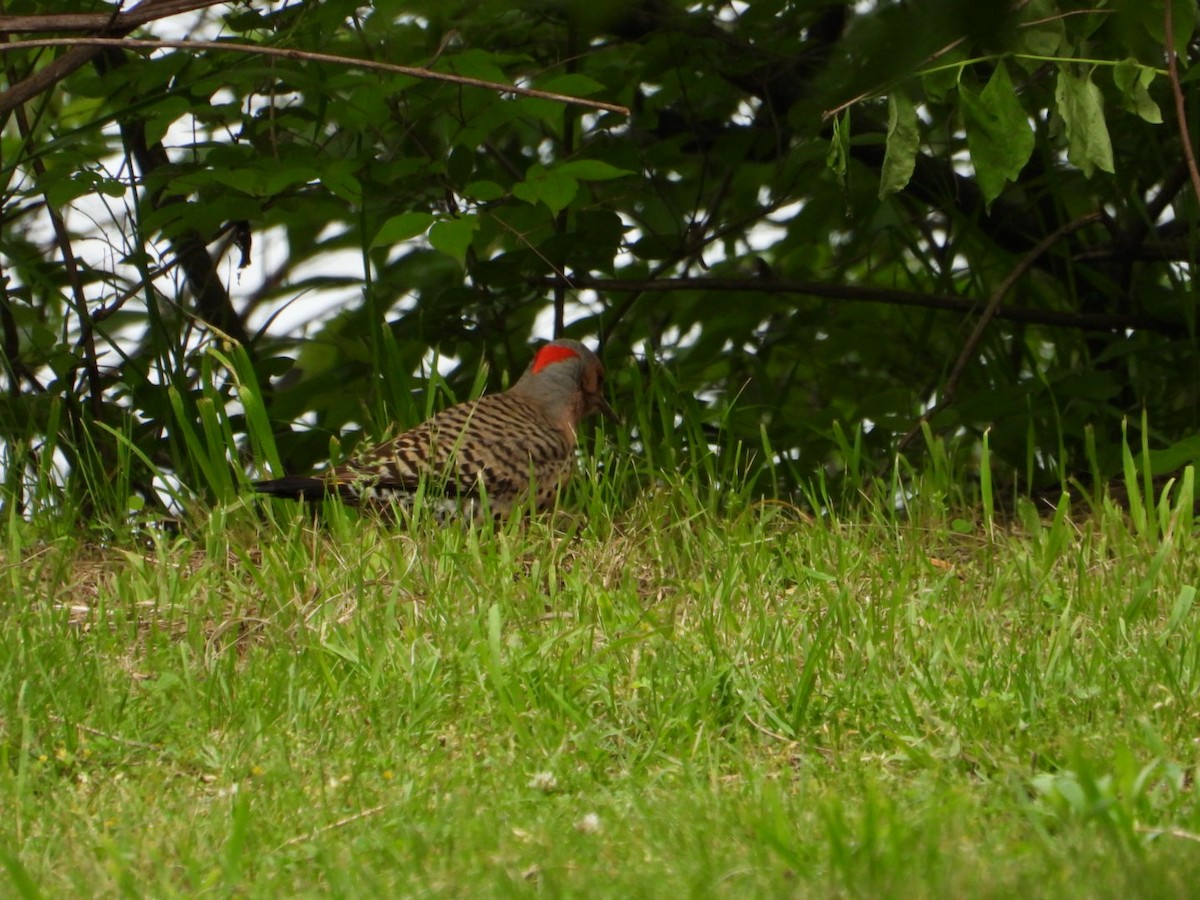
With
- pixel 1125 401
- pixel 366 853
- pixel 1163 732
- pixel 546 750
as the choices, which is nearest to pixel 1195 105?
pixel 1125 401

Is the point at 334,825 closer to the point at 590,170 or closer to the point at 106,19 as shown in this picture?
the point at 106,19

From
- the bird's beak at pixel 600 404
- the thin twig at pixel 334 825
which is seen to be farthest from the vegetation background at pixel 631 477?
the bird's beak at pixel 600 404

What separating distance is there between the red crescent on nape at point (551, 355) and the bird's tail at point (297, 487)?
142 centimetres

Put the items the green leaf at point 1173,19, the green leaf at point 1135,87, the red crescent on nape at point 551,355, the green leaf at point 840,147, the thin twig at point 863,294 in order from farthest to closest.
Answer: the red crescent on nape at point 551,355 → the thin twig at point 863,294 → the green leaf at point 1135,87 → the green leaf at point 840,147 → the green leaf at point 1173,19

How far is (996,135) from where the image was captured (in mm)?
3479

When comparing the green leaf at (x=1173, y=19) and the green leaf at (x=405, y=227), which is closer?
the green leaf at (x=1173, y=19)

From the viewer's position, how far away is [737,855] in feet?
8.74

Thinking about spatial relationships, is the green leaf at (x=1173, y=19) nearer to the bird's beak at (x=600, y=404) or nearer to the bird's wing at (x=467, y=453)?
the bird's wing at (x=467, y=453)

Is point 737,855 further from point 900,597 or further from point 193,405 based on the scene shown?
point 193,405

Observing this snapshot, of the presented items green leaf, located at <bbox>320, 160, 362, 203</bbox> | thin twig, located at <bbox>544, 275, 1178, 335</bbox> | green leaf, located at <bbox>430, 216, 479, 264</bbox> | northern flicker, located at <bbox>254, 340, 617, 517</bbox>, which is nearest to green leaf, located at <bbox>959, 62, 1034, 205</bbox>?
green leaf, located at <bbox>430, 216, 479, 264</bbox>

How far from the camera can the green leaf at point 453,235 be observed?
181 inches

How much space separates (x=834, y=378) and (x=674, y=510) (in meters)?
2.31

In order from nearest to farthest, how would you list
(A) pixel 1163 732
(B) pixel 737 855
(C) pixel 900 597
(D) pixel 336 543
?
(B) pixel 737 855 → (A) pixel 1163 732 → (C) pixel 900 597 → (D) pixel 336 543

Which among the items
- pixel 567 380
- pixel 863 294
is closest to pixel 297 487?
pixel 567 380
